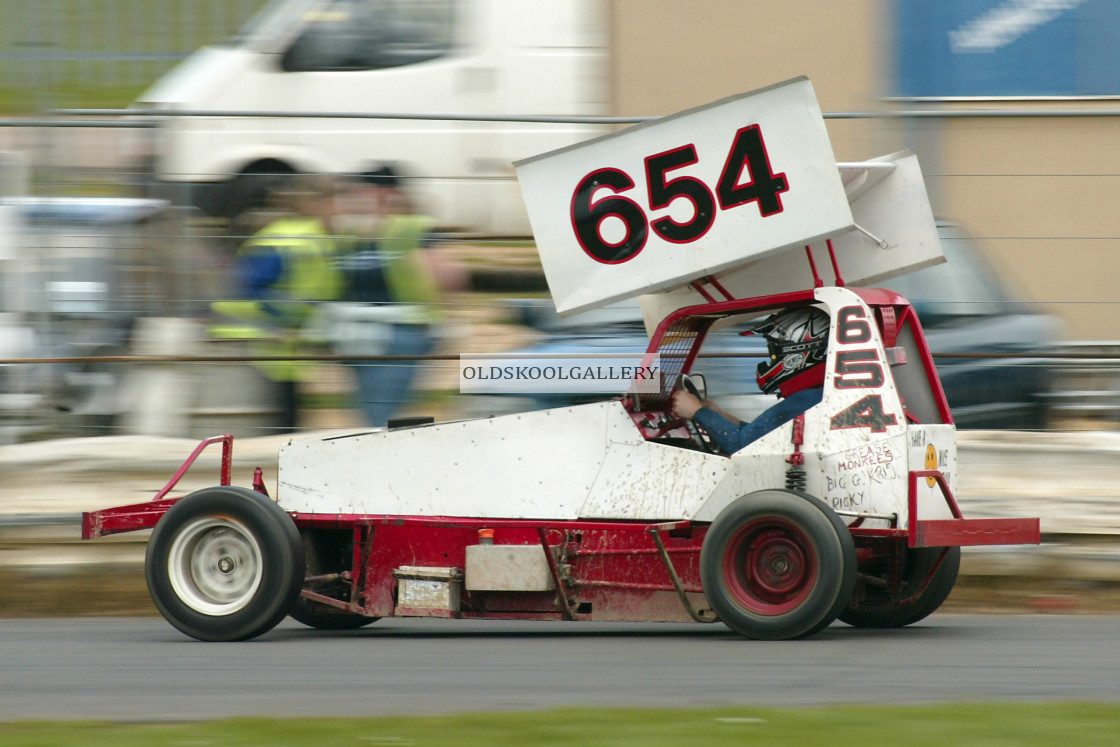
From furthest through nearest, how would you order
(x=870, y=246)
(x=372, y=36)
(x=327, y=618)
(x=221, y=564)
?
1. (x=372, y=36)
2. (x=327, y=618)
3. (x=870, y=246)
4. (x=221, y=564)

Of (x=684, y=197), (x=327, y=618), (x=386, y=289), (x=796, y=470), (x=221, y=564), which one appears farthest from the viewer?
(x=386, y=289)

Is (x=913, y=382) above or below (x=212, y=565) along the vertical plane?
above

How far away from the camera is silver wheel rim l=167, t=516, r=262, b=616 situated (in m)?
7.39

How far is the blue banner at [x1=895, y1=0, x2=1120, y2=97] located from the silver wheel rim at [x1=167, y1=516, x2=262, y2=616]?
4.82 metres

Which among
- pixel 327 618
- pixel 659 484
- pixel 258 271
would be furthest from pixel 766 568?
pixel 258 271

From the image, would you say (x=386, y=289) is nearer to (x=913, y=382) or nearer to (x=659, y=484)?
(x=659, y=484)

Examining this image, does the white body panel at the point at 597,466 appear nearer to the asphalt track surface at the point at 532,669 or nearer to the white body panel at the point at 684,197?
the white body panel at the point at 684,197

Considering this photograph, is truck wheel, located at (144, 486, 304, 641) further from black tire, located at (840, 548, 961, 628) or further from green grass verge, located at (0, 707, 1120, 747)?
black tire, located at (840, 548, 961, 628)

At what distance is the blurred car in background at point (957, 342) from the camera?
352 inches

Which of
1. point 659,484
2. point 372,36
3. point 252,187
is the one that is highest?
point 372,36

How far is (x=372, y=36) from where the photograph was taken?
1185 centimetres

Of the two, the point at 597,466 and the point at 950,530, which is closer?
the point at 950,530

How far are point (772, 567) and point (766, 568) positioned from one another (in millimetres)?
31

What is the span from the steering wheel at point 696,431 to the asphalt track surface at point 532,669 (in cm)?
88
